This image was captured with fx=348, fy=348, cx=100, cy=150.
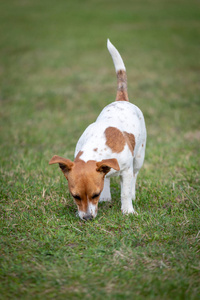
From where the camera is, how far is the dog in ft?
13.3

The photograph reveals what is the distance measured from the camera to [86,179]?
399 cm

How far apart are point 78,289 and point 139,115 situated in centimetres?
290

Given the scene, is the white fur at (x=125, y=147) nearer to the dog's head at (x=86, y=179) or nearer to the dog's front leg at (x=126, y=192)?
the dog's front leg at (x=126, y=192)

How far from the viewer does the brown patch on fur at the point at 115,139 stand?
4477mm

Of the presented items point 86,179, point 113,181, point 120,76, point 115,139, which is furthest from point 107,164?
point 120,76

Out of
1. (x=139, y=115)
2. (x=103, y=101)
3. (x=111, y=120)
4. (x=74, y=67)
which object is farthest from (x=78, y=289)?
(x=74, y=67)

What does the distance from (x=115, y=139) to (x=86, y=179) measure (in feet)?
2.65

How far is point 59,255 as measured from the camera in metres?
3.79

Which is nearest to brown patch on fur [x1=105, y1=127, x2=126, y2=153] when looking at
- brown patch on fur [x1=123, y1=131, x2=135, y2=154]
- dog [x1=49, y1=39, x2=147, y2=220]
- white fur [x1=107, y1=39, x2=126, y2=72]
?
dog [x1=49, y1=39, x2=147, y2=220]

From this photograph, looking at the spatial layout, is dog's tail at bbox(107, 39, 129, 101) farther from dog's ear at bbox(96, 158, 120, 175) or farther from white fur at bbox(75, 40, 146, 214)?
dog's ear at bbox(96, 158, 120, 175)

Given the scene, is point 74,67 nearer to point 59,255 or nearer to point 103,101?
point 103,101

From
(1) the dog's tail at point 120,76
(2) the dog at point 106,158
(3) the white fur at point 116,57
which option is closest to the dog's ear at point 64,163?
(2) the dog at point 106,158

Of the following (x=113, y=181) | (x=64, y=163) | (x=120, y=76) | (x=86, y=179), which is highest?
(x=120, y=76)

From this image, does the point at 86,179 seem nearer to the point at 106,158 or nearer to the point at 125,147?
the point at 106,158
